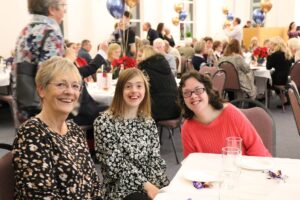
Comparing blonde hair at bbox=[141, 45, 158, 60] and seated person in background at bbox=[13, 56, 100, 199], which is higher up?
blonde hair at bbox=[141, 45, 158, 60]

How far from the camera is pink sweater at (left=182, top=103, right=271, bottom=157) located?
2209 millimetres

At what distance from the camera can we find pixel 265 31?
1433cm

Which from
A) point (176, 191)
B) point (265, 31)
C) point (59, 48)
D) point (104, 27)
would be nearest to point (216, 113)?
point (176, 191)

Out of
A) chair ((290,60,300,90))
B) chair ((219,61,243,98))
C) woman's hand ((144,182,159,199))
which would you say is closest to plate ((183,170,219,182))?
woman's hand ((144,182,159,199))

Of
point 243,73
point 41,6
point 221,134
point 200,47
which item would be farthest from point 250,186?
point 200,47

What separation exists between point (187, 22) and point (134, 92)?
13246mm

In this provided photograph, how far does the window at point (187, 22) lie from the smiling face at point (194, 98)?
12357mm

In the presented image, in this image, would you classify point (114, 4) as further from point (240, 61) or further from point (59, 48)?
point (59, 48)

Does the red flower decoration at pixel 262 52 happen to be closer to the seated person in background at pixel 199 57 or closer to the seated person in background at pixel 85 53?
the seated person in background at pixel 199 57

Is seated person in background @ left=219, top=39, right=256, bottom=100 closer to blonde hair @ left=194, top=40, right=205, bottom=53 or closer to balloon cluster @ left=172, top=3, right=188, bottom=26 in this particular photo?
blonde hair @ left=194, top=40, right=205, bottom=53

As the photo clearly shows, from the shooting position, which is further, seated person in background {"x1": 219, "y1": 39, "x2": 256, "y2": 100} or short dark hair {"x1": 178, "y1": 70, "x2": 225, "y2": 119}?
seated person in background {"x1": 219, "y1": 39, "x2": 256, "y2": 100}

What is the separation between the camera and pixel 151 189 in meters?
2.19

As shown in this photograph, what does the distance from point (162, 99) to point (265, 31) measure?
1149 centimetres

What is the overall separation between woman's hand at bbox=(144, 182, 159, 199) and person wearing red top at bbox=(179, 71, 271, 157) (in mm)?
297
